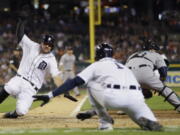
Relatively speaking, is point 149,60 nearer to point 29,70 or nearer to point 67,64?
point 29,70

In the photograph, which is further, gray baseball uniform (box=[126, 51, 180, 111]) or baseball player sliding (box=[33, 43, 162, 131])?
gray baseball uniform (box=[126, 51, 180, 111])

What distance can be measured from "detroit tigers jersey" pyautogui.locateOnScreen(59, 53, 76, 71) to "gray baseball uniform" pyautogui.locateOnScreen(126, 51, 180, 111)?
29.4 ft

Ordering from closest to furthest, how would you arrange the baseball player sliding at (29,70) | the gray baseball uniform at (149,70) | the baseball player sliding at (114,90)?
1. the baseball player sliding at (114,90)
2. the baseball player sliding at (29,70)
3. the gray baseball uniform at (149,70)

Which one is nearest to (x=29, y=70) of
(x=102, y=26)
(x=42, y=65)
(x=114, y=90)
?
(x=42, y=65)

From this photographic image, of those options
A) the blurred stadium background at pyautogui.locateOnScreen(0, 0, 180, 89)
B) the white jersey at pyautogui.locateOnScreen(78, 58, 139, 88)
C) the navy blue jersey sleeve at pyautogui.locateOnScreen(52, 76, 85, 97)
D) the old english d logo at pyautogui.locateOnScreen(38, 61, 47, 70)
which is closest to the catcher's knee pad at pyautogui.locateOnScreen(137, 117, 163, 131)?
the white jersey at pyautogui.locateOnScreen(78, 58, 139, 88)

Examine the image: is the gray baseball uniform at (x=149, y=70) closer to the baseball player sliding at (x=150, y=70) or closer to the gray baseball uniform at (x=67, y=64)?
the baseball player sliding at (x=150, y=70)

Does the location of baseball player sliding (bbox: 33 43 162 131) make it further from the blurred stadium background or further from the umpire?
the blurred stadium background

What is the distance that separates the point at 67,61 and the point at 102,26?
51.6 feet

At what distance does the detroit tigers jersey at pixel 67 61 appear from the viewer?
862 inches

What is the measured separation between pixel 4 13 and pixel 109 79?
30475mm

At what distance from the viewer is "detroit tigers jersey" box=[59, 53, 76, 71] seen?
2189 cm

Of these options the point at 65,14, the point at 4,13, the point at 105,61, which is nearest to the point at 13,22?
the point at 4,13

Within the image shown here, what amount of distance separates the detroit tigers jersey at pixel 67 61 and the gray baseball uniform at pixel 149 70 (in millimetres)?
8955

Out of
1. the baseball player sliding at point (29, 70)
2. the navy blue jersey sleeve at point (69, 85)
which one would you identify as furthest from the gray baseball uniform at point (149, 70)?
the navy blue jersey sleeve at point (69, 85)
